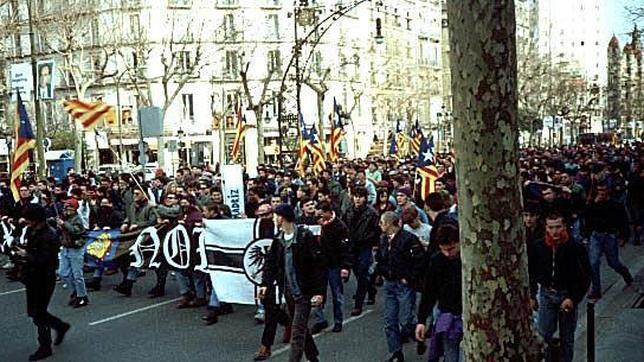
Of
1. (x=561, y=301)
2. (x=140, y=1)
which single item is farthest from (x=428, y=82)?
(x=561, y=301)

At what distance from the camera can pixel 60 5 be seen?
140 ft

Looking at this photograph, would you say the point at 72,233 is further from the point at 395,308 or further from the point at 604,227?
the point at 604,227

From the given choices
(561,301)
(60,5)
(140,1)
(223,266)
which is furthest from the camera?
(140,1)

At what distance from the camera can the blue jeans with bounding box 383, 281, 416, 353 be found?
885cm

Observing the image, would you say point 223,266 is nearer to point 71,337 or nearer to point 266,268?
point 71,337

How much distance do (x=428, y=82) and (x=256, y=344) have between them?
7238 centimetres

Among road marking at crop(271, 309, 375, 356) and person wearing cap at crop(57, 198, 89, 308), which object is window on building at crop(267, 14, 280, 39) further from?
road marking at crop(271, 309, 375, 356)

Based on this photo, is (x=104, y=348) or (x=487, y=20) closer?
(x=487, y=20)

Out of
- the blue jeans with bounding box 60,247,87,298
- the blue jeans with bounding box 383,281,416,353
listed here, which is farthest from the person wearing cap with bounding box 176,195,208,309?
the blue jeans with bounding box 383,281,416,353

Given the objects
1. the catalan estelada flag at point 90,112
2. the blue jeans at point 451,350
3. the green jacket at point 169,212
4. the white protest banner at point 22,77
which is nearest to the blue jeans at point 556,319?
the blue jeans at point 451,350

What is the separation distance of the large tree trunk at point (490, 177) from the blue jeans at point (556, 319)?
143 inches

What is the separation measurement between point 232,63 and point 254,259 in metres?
50.6

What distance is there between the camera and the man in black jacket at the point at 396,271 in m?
8.83

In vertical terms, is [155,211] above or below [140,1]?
below
